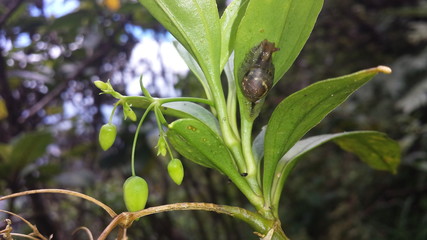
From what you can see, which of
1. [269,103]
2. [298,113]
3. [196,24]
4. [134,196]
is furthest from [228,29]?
[269,103]

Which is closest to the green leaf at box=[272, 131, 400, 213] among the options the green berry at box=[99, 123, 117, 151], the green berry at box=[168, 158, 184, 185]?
the green berry at box=[168, 158, 184, 185]

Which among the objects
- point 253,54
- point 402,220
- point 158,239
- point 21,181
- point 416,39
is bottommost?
point 402,220

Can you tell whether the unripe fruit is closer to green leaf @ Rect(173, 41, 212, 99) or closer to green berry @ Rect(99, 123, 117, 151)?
green berry @ Rect(99, 123, 117, 151)

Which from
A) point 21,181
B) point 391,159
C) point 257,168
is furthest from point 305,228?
point 257,168

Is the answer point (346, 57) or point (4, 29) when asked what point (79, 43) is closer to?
point (4, 29)

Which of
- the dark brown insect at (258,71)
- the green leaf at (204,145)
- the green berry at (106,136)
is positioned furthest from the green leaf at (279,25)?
the green berry at (106,136)

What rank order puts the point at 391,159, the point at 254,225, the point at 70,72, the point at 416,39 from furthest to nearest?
1. the point at 70,72
2. the point at 416,39
3. the point at 391,159
4. the point at 254,225

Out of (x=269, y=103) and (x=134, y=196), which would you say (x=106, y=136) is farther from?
(x=269, y=103)

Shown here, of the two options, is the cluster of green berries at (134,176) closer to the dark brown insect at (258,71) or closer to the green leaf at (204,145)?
the green leaf at (204,145)
